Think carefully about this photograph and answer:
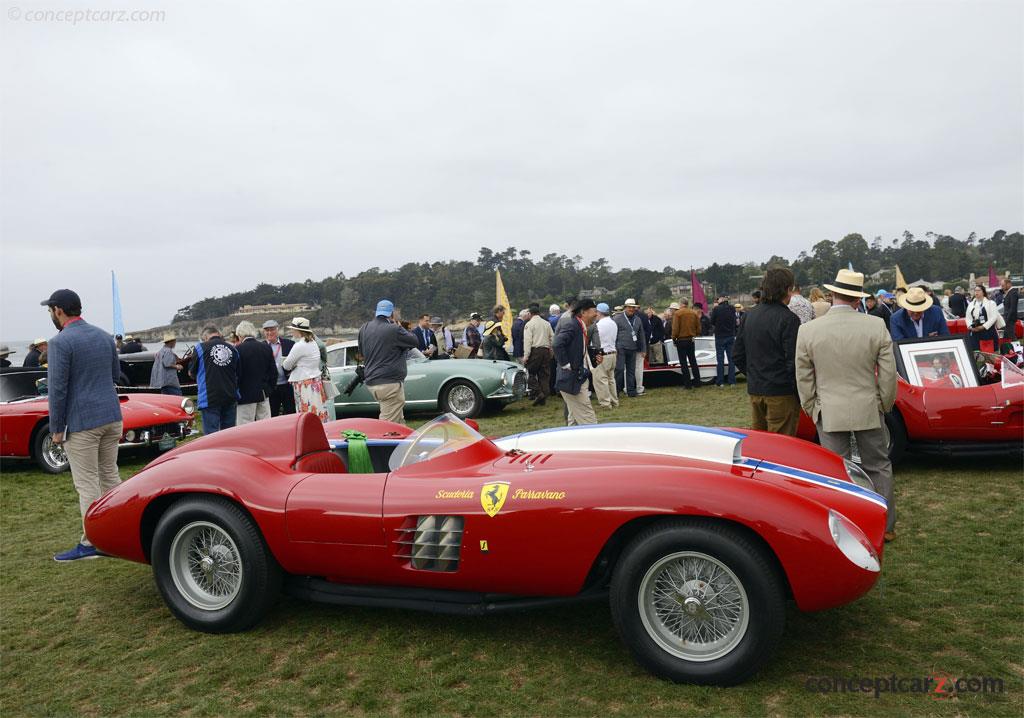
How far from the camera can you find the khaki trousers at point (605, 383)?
12.6 metres

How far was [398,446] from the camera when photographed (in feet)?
15.2

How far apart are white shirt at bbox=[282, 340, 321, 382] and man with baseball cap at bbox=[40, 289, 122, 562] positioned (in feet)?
12.6

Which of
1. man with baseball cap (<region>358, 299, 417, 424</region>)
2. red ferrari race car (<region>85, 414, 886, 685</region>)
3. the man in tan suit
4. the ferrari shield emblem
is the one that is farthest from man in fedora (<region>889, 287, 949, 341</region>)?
the ferrari shield emblem

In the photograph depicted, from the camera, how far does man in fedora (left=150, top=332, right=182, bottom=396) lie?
1148 centimetres

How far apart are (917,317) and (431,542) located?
7.89 meters

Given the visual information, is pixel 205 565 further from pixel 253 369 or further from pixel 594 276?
pixel 594 276

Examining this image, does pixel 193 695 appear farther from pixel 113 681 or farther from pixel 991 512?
pixel 991 512

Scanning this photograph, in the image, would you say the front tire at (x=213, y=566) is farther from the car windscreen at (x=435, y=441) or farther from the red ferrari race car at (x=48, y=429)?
the red ferrari race car at (x=48, y=429)

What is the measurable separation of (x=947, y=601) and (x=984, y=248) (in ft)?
269

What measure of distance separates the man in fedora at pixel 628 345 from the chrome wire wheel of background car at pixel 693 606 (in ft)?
33.0

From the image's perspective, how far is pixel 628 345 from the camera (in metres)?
13.7

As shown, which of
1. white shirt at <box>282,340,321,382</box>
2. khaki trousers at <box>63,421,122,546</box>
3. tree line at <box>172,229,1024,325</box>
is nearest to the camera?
khaki trousers at <box>63,421,122,546</box>

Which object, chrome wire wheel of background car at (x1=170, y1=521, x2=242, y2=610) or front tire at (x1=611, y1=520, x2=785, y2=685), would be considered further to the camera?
chrome wire wheel of background car at (x1=170, y1=521, x2=242, y2=610)

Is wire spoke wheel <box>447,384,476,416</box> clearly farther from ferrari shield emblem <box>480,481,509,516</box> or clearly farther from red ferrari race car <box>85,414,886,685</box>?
ferrari shield emblem <box>480,481,509,516</box>
